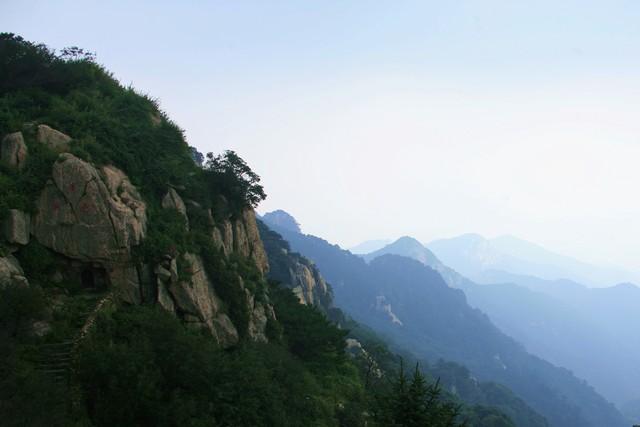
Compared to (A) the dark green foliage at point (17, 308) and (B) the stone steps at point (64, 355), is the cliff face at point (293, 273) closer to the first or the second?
(B) the stone steps at point (64, 355)

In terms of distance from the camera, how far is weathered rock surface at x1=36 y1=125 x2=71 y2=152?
21609 millimetres

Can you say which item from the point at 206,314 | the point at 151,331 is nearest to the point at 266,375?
the point at 206,314

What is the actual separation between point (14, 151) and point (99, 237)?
5.52 metres

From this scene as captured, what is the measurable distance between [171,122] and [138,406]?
74.9ft

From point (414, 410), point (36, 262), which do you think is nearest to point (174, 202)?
point (36, 262)

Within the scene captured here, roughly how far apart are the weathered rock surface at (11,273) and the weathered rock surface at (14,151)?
469 centimetres

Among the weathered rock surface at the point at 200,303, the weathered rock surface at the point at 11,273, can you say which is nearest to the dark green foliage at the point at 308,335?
the weathered rock surface at the point at 200,303

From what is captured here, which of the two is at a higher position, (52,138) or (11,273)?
(52,138)

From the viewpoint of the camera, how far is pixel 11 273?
17312 millimetres

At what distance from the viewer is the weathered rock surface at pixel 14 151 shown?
2048 cm

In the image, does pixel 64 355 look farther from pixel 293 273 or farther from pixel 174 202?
pixel 293 273

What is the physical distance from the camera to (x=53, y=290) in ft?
63.1

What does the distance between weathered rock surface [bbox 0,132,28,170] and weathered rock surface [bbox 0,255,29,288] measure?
4.69m

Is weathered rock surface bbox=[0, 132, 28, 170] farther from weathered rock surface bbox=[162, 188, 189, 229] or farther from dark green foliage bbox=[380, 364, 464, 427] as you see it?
dark green foliage bbox=[380, 364, 464, 427]
